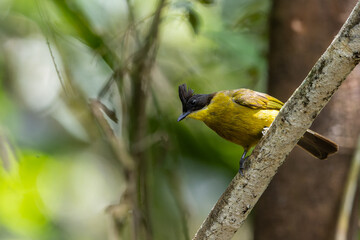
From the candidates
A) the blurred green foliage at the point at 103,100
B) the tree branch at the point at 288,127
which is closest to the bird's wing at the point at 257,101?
the blurred green foliage at the point at 103,100

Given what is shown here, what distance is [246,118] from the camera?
288 centimetres

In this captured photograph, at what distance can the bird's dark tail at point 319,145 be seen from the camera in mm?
2875

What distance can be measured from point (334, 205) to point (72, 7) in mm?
2225

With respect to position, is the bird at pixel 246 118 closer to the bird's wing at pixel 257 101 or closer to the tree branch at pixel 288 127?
the bird's wing at pixel 257 101

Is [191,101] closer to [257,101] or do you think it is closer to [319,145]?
[257,101]

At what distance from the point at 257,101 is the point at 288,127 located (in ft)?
3.51

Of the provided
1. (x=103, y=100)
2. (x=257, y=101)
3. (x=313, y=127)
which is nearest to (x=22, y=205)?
(x=103, y=100)

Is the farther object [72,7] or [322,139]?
[72,7]

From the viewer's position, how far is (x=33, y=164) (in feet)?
13.0

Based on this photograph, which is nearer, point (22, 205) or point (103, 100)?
point (103, 100)

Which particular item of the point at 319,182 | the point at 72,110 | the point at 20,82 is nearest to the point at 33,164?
the point at 20,82

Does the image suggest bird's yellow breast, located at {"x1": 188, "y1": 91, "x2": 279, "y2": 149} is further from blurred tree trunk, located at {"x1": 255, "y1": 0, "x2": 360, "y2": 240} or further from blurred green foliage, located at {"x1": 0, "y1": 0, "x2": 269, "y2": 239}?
blurred tree trunk, located at {"x1": 255, "y1": 0, "x2": 360, "y2": 240}

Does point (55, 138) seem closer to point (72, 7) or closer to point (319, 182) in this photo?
point (72, 7)

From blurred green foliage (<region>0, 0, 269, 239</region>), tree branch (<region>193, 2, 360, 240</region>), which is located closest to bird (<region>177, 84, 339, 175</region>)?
blurred green foliage (<region>0, 0, 269, 239</region>)
